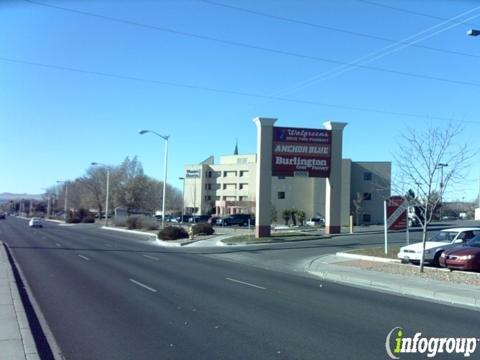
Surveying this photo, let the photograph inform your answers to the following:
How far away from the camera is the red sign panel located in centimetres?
4156

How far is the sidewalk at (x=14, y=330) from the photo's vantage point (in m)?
6.82

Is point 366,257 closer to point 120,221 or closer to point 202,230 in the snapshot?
point 202,230

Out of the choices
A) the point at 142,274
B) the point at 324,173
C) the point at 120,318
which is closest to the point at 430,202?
the point at 142,274

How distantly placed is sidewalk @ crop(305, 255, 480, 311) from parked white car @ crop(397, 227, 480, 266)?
217 centimetres

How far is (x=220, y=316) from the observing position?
1013 centimetres

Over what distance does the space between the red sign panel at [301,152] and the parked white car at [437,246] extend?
1935 centimetres

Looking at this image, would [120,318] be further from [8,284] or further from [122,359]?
[8,284]

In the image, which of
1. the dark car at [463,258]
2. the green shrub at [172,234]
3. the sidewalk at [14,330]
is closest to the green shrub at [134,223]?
the green shrub at [172,234]

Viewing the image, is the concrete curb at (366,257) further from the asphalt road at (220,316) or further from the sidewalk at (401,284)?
the asphalt road at (220,316)

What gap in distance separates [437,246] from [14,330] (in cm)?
1818

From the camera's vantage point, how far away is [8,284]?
1309 centimetres

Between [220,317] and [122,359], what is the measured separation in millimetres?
3192

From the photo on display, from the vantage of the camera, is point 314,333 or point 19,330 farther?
point 314,333

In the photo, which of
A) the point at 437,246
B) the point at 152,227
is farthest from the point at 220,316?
the point at 152,227
